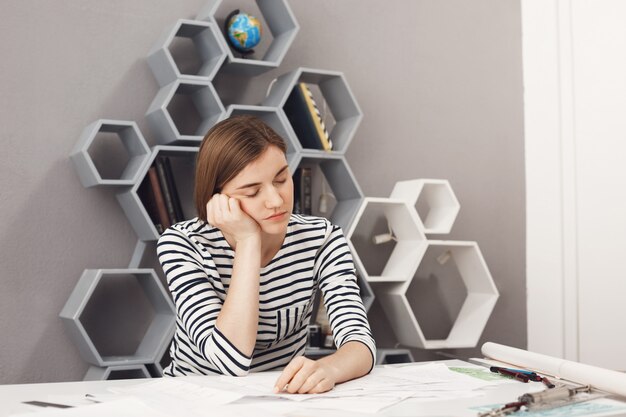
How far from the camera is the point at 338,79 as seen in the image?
2.59m

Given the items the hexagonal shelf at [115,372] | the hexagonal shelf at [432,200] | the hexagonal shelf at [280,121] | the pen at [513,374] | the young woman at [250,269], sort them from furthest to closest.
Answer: the hexagonal shelf at [432,200] → the hexagonal shelf at [280,121] → the hexagonal shelf at [115,372] → the young woman at [250,269] → the pen at [513,374]

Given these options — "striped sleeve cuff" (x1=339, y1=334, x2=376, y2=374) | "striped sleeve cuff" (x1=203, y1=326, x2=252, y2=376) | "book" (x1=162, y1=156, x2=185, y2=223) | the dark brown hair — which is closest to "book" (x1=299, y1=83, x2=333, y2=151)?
"book" (x1=162, y1=156, x2=185, y2=223)

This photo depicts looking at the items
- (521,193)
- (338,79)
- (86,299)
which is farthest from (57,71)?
(521,193)

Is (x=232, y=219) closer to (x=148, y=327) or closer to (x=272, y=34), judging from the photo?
(x=148, y=327)

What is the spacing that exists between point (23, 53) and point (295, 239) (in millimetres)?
1168

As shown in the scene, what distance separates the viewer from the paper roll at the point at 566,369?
1.18m

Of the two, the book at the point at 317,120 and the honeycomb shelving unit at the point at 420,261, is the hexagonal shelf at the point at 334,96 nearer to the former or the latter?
the book at the point at 317,120

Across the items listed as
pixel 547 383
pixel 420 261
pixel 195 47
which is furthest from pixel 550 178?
pixel 547 383

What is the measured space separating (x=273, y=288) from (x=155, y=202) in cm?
76

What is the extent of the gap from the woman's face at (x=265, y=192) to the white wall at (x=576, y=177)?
1.75 meters

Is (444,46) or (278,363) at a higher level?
(444,46)

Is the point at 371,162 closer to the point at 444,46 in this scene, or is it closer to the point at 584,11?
the point at 444,46

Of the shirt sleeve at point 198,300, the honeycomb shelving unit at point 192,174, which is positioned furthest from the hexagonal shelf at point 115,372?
the shirt sleeve at point 198,300

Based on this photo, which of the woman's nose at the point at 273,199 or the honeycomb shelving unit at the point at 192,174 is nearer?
the woman's nose at the point at 273,199
